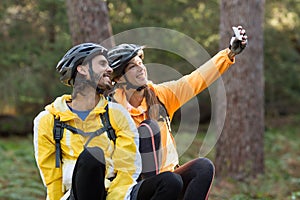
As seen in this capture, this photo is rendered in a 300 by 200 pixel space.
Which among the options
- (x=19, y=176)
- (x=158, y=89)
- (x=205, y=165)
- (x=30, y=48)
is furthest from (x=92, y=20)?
(x=30, y=48)

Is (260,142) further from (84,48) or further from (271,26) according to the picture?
(271,26)

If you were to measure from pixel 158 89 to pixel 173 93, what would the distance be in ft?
0.44

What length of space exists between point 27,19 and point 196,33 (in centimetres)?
409

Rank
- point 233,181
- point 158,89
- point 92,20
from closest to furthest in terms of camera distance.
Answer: point 158,89, point 92,20, point 233,181

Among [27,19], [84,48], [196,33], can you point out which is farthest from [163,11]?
[84,48]

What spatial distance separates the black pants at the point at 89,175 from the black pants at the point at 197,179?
2.14 ft

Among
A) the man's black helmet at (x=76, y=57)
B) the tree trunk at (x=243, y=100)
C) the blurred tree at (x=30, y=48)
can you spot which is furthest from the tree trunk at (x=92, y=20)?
the blurred tree at (x=30, y=48)

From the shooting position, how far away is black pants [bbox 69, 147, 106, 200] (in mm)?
3547

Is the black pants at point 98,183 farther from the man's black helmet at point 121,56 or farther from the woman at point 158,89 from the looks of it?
the man's black helmet at point 121,56

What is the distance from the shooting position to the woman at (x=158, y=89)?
13.7 ft

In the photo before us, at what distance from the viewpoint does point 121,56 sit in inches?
165

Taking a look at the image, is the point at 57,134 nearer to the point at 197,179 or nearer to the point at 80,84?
the point at 80,84

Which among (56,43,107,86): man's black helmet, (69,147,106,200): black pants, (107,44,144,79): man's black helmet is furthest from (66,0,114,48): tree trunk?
(69,147,106,200): black pants

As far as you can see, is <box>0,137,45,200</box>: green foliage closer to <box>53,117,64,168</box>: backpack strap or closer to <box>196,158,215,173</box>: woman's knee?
<box>53,117,64,168</box>: backpack strap
